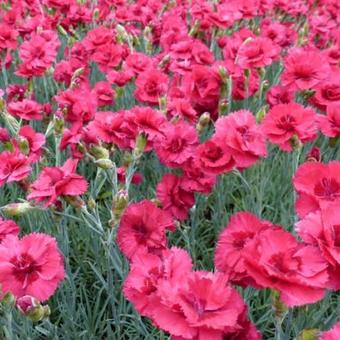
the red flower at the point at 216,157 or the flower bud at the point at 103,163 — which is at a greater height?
the red flower at the point at 216,157

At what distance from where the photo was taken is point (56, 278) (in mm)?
948

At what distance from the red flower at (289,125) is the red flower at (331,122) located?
9 cm

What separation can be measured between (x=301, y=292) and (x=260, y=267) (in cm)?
7

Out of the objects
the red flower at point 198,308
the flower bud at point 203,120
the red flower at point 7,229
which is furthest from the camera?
the flower bud at point 203,120

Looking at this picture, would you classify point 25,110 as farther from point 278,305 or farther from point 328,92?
point 278,305

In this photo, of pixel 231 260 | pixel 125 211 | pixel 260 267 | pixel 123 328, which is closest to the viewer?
pixel 260 267

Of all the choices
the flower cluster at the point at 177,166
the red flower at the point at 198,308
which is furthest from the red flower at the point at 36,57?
the red flower at the point at 198,308

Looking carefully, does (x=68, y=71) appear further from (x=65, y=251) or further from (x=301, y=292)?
(x=301, y=292)

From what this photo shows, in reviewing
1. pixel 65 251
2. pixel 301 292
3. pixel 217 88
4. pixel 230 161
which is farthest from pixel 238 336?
pixel 217 88

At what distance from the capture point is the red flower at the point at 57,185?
107 centimetres

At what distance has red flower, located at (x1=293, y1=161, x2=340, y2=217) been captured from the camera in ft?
3.15

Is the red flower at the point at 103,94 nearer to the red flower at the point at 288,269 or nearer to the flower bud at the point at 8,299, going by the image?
the flower bud at the point at 8,299

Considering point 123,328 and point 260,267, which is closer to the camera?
point 260,267

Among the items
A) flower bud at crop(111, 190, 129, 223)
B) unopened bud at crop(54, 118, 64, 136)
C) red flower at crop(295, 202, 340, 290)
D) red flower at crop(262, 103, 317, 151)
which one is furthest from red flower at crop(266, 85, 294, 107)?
red flower at crop(295, 202, 340, 290)
